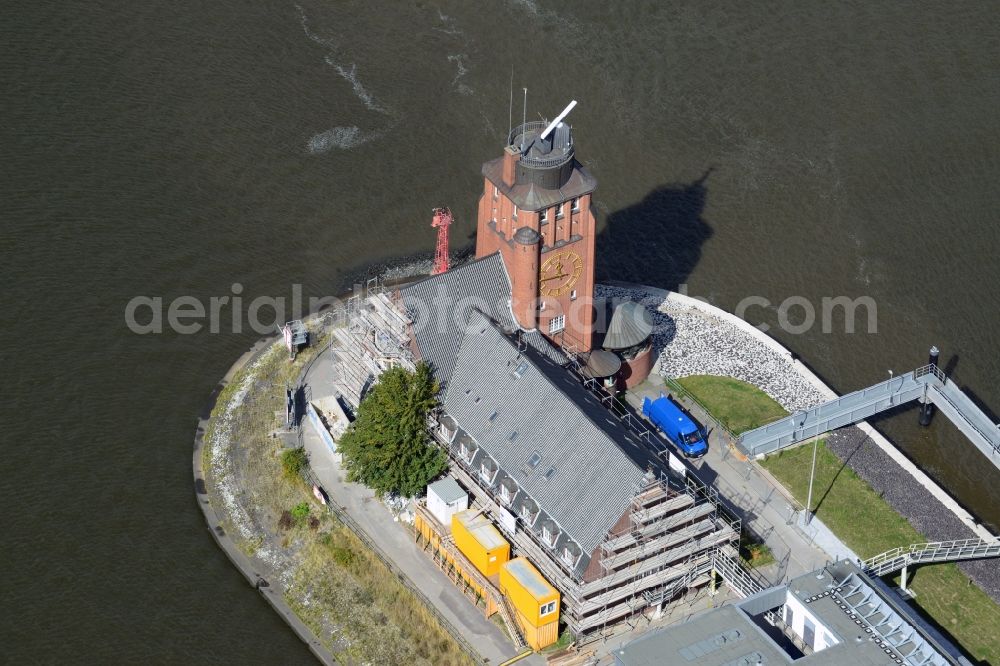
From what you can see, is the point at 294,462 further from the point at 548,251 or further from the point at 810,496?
the point at 810,496

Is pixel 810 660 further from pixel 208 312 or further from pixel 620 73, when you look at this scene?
pixel 620 73

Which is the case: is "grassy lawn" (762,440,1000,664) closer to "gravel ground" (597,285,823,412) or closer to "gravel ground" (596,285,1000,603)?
"gravel ground" (596,285,1000,603)

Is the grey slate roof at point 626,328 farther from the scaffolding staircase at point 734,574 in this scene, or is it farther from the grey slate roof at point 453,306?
the scaffolding staircase at point 734,574

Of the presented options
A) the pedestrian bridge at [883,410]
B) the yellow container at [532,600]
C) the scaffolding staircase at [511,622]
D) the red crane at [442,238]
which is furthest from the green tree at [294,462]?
the pedestrian bridge at [883,410]

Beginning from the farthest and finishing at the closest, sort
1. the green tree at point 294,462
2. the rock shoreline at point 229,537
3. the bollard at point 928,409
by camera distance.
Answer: the bollard at point 928,409 → the green tree at point 294,462 → the rock shoreline at point 229,537

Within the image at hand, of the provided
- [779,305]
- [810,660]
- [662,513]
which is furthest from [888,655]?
[779,305]

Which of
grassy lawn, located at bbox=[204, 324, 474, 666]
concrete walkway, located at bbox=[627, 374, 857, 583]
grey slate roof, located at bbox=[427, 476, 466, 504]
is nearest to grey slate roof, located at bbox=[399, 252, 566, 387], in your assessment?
grey slate roof, located at bbox=[427, 476, 466, 504]

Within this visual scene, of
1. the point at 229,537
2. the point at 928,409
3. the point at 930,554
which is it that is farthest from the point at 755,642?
the point at 229,537
